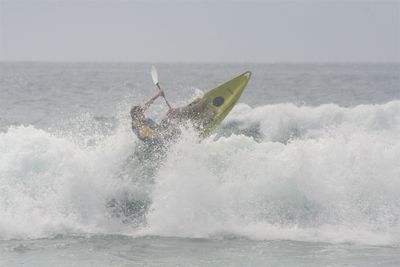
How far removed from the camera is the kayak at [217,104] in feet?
43.7

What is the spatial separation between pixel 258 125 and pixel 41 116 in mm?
8961

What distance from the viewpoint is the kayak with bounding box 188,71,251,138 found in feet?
43.7

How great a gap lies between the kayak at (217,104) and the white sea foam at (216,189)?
61 centimetres

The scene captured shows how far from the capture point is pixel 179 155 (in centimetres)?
1194

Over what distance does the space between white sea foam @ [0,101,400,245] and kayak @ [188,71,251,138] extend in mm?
613

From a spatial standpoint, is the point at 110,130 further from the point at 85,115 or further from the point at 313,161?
the point at 313,161

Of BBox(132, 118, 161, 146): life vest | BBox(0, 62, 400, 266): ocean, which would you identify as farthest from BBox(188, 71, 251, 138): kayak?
BBox(132, 118, 161, 146): life vest

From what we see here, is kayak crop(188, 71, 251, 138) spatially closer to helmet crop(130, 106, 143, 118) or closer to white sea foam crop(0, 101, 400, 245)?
white sea foam crop(0, 101, 400, 245)

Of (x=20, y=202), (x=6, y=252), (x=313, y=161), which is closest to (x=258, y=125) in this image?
(x=313, y=161)

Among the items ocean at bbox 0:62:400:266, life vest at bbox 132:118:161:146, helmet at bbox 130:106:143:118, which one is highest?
helmet at bbox 130:106:143:118

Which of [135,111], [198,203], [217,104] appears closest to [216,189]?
[198,203]

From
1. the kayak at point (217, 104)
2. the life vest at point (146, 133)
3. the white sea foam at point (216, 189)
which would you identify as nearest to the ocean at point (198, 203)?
the white sea foam at point (216, 189)

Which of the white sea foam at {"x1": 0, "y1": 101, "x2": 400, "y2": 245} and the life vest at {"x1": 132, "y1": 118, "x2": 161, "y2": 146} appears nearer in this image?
the white sea foam at {"x1": 0, "y1": 101, "x2": 400, "y2": 245}

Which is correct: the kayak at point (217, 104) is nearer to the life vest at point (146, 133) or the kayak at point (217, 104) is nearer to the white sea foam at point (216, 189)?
Answer: the white sea foam at point (216, 189)
